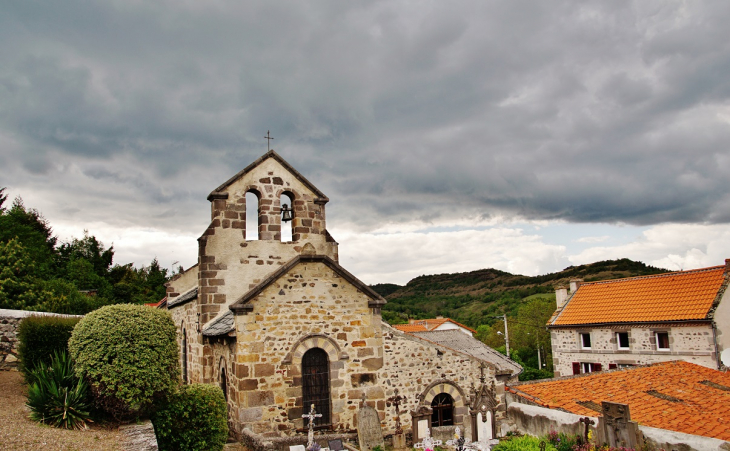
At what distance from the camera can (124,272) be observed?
2431 inches

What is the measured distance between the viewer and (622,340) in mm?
27734

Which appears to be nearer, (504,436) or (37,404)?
(37,404)

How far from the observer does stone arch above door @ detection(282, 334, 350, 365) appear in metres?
13.9

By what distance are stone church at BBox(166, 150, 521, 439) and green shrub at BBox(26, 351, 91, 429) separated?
510 cm

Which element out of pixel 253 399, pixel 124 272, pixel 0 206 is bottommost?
pixel 253 399

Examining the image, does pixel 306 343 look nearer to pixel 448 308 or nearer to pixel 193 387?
pixel 193 387

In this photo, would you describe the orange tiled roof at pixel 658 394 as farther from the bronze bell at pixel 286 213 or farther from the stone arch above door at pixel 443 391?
the bronze bell at pixel 286 213

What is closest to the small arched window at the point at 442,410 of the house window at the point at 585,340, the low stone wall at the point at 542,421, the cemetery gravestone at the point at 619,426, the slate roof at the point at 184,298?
the low stone wall at the point at 542,421

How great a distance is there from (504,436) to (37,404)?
13316 millimetres

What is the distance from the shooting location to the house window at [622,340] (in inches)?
1080

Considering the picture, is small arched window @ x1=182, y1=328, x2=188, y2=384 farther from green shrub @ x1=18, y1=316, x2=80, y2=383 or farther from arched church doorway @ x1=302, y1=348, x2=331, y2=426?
green shrub @ x1=18, y1=316, x2=80, y2=383

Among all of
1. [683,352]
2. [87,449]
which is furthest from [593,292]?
[87,449]

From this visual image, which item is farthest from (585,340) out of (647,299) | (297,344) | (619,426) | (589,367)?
(297,344)

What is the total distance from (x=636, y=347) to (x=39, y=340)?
2773 centimetres
